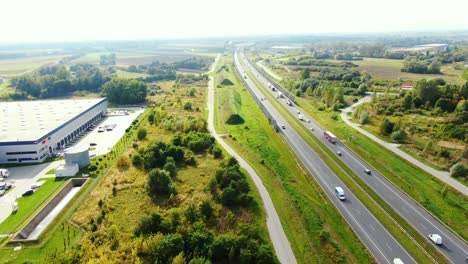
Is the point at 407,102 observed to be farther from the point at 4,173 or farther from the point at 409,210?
the point at 4,173

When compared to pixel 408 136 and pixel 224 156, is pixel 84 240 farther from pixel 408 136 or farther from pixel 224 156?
pixel 408 136

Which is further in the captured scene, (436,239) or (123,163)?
(123,163)

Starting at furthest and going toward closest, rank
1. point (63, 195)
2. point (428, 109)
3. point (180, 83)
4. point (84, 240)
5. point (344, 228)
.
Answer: point (180, 83), point (428, 109), point (63, 195), point (344, 228), point (84, 240)

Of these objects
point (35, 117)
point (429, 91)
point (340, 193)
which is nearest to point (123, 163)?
point (35, 117)

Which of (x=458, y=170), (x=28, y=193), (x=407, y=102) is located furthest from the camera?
(x=407, y=102)

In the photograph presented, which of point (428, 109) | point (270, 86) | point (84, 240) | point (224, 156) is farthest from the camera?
point (270, 86)

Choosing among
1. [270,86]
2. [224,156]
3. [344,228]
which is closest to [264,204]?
[344,228]

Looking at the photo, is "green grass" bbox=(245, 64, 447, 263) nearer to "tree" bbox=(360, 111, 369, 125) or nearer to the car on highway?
the car on highway

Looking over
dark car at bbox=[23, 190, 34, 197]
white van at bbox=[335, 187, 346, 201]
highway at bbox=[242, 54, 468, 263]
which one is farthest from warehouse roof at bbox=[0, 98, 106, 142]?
highway at bbox=[242, 54, 468, 263]
